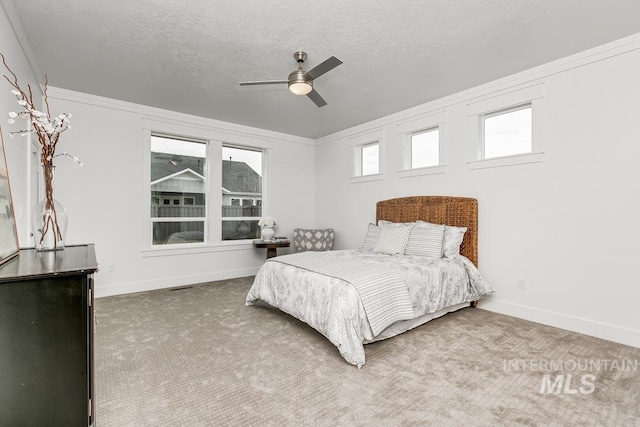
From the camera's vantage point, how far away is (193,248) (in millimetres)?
4805

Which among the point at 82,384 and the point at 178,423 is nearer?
the point at 82,384

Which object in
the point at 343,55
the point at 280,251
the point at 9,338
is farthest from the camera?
the point at 280,251

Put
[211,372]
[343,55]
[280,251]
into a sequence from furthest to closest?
[280,251] < [343,55] < [211,372]

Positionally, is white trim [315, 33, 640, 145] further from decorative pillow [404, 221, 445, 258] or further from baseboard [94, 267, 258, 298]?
baseboard [94, 267, 258, 298]

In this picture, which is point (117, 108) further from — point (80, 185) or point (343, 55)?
point (343, 55)

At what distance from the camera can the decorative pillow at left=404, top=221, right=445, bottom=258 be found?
140 inches

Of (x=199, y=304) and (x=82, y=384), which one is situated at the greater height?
(x=82, y=384)

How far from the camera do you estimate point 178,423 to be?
1.62m

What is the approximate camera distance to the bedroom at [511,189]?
2.69 meters

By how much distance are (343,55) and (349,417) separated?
2.94 m

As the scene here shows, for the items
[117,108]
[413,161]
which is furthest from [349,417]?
[117,108]


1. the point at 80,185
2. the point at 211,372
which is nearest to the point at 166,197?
the point at 80,185

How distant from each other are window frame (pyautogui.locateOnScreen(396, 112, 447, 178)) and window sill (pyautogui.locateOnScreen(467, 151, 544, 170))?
419 millimetres

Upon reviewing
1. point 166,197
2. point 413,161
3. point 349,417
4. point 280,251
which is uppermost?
point 413,161
